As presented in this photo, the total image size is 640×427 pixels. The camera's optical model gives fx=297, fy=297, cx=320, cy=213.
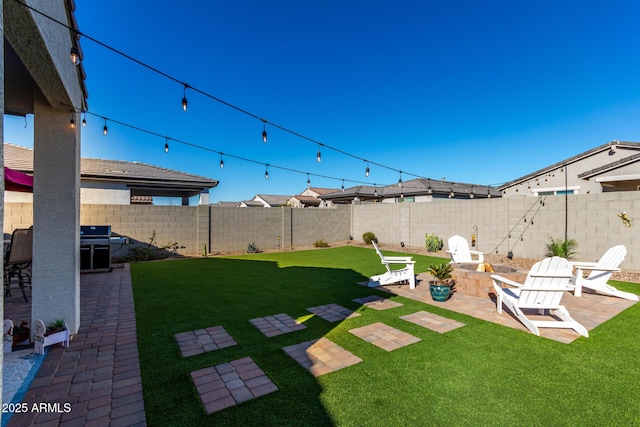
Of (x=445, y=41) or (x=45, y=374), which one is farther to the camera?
(x=445, y=41)

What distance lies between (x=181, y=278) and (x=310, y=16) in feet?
28.9

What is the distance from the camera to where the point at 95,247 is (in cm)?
771

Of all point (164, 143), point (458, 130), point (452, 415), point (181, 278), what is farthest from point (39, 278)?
point (458, 130)

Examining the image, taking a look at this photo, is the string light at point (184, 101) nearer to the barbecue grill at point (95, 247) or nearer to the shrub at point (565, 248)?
the barbecue grill at point (95, 247)

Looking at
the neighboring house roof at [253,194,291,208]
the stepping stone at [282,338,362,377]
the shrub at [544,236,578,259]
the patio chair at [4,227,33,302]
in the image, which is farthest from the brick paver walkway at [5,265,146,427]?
the neighboring house roof at [253,194,291,208]

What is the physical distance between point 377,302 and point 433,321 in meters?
1.12

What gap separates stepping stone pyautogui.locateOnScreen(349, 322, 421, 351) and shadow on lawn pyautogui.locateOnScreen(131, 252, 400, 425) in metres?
0.40

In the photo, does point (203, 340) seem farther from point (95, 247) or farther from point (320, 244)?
point (320, 244)

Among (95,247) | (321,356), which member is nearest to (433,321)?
(321,356)

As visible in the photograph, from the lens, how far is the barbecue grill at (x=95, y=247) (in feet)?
25.1

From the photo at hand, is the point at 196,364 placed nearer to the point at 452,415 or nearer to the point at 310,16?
the point at 452,415

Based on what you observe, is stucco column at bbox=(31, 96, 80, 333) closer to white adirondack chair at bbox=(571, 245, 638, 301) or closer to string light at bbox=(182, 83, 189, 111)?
string light at bbox=(182, 83, 189, 111)

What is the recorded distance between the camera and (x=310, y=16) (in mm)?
9578

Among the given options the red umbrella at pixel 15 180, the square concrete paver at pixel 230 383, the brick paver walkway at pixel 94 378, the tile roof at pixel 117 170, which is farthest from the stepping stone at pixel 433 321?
the tile roof at pixel 117 170
